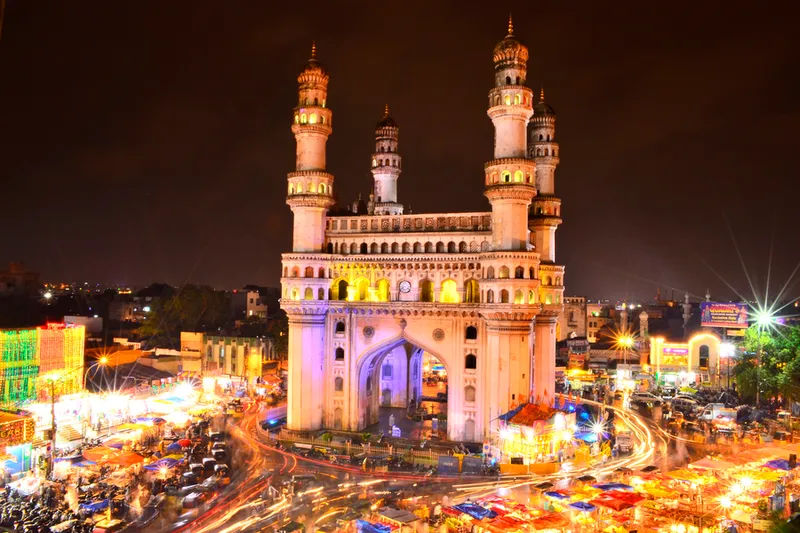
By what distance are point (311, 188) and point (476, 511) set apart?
81.3 ft

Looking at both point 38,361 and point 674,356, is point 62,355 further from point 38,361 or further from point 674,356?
point 674,356

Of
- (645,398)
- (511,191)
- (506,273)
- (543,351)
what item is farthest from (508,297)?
(645,398)

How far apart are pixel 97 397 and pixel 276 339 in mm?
22495

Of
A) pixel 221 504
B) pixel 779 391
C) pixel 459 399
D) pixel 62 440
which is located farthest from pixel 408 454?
pixel 779 391

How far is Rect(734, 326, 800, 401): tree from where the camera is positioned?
4412 centimetres

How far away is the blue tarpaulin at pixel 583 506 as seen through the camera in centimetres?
2466

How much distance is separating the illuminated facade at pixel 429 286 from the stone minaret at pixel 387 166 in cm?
1014

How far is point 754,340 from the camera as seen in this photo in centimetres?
4850

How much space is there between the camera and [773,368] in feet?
154

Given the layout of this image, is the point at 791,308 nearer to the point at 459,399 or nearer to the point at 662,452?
the point at 662,452

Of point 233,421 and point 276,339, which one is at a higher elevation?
point 276,339

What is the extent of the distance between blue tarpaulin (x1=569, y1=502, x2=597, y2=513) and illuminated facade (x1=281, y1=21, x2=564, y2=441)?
1274 cm

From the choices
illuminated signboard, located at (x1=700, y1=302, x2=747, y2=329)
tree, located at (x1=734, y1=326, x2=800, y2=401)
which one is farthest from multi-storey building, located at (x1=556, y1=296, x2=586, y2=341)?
tree, located at (x1=734, y1=326, x2=800, y2=401)

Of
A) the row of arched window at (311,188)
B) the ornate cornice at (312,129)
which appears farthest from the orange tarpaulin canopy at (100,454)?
the ornate cornice at (312,129)
